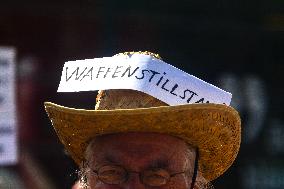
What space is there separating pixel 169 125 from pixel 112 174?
247 millimetres

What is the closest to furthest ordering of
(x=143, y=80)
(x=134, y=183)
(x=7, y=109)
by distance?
(x=134, y=183)
(x=143, y=80)
(x=7, y=109)

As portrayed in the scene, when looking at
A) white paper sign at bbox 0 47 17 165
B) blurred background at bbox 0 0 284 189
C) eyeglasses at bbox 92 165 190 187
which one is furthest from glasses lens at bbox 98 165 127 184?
white paper sign at bbox 0 47 17 165

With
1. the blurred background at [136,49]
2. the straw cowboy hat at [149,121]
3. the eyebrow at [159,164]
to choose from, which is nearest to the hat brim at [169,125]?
the straw cowboy hat at [149,121]

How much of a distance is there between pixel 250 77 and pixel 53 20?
1.56 meters

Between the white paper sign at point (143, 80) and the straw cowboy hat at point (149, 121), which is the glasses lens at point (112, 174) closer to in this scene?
Answer: the straw cowboy hat at point (149, 121)

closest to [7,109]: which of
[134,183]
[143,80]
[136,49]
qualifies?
[136,49]

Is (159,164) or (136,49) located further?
(136,49)

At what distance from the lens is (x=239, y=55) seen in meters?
6.33

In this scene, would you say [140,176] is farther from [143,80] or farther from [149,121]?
[143,80]

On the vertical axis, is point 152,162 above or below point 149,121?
below

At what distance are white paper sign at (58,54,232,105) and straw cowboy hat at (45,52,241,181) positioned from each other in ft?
0.12

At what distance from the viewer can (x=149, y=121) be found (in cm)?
274

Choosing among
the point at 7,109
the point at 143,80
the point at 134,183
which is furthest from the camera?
the point at 7,109

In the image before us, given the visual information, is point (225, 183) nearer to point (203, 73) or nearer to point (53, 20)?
point (203, 73)
